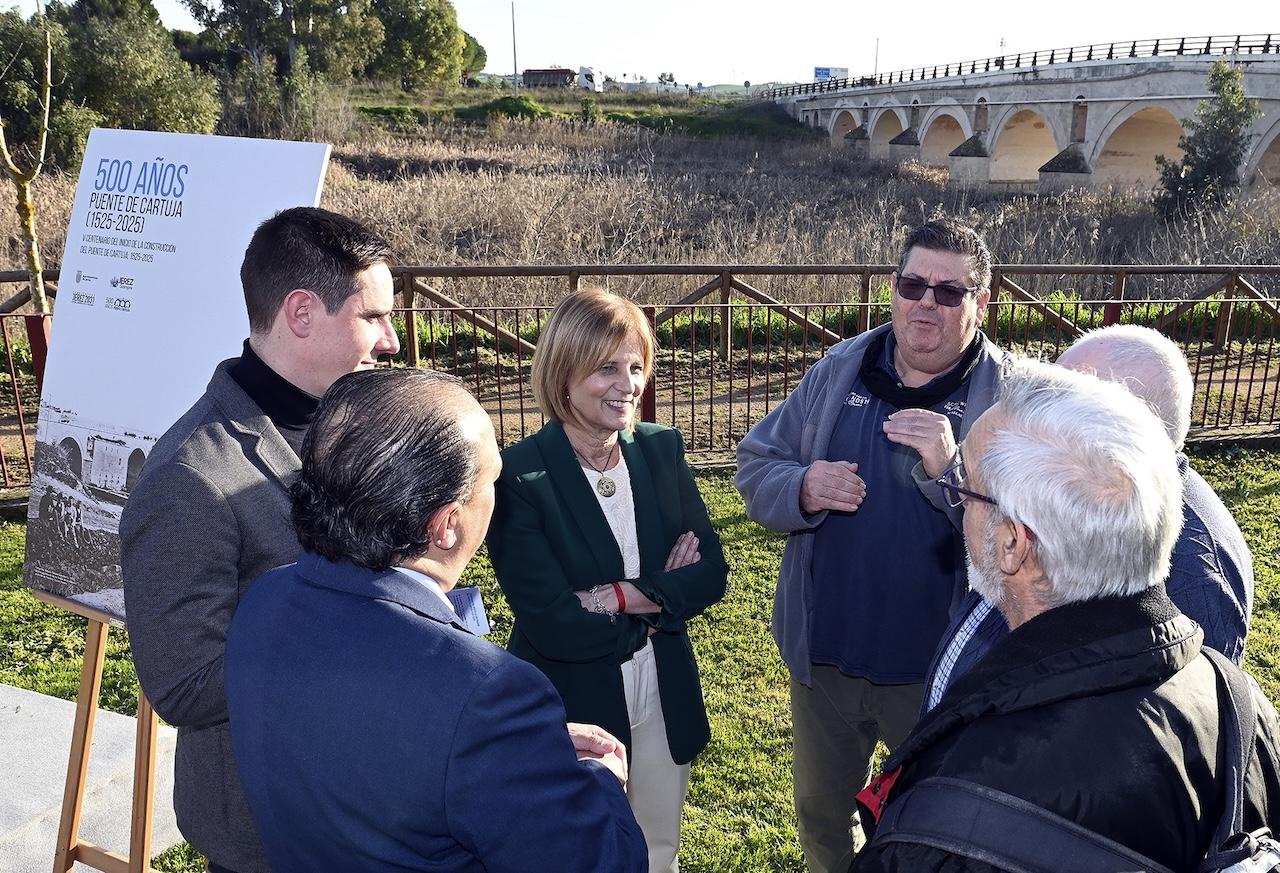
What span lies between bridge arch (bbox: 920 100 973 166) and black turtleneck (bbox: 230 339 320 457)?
47577mm

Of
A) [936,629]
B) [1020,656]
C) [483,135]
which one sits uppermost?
[483,135]

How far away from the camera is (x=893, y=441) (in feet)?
7.93

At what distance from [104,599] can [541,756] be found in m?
1.91

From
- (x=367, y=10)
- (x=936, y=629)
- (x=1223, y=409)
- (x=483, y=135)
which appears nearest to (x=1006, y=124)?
(x=483, y=135)

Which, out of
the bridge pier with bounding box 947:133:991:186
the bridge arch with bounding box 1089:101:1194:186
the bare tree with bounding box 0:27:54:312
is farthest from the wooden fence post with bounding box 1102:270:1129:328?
the bridge pier with bounding box 947:133:991:186

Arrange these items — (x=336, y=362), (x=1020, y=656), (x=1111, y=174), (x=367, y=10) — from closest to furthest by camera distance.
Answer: (x=1020, y=656), (x=336, y=362), (x=1111, y=174), (x=367, y=10)

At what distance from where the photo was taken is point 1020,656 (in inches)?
51.0

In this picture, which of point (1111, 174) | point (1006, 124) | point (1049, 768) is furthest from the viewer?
point (1006, 124)

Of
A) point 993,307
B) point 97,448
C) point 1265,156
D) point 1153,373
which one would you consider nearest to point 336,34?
point 1265,156

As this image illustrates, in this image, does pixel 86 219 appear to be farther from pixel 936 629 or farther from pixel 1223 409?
pixel 1223 409

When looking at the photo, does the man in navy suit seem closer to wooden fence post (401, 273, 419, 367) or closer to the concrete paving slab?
the concrete paving slab

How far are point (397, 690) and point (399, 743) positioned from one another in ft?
0.22

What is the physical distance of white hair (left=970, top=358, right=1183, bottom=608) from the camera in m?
1.32

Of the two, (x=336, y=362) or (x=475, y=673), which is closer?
(x=475, y=673)
